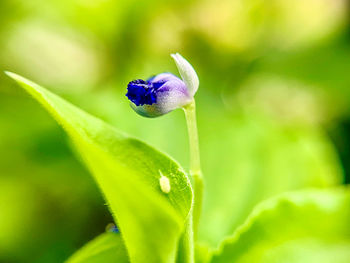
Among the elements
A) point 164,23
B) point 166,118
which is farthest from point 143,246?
point 164,23

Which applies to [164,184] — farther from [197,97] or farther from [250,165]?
[197,97]

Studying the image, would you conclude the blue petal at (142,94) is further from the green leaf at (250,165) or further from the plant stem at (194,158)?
the green leaf at (250,165)

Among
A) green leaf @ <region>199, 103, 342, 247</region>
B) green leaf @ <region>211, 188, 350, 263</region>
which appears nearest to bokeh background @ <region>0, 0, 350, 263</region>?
green leaf @ <region>199, 103, 342, 247</region>

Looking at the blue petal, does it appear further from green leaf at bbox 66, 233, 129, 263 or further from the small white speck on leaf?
green leaf at bbox 66, 233, 129, 263

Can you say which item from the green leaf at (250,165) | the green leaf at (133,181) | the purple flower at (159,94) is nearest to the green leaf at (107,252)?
the green leaf at (133,181)

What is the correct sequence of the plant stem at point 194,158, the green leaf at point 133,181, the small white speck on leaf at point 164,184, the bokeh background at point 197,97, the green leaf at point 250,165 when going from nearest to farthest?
the green leaf at point 133,181 < the small white speck on leaf at point 164,184 < the plant stem at point 194,158 < the green leaf at point 250,165 < the bokeh background at point 197,97

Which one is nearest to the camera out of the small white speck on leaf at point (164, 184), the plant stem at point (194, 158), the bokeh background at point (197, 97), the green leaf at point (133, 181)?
the green leaf at point (133, 181)
